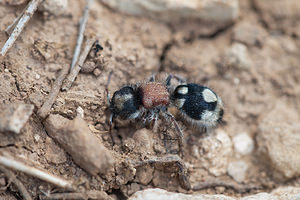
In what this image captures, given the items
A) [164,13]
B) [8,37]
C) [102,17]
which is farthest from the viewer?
[164,13]

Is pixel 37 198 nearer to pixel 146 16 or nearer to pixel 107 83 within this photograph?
pixel 107 83

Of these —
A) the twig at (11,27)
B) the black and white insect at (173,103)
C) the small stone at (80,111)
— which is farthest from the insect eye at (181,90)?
the twig at (11,27)

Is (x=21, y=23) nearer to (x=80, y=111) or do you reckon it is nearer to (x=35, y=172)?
(x=80, y=111)

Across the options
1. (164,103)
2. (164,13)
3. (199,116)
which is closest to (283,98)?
(199,116)

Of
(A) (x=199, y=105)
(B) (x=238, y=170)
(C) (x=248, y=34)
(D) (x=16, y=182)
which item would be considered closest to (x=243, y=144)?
(B) (x=238, y=170)

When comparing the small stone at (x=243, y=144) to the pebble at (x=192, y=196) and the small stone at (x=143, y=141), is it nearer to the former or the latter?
the pebble at (x=192, y=196)

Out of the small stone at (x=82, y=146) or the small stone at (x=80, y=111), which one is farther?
the small stone at (x=80, y=111)

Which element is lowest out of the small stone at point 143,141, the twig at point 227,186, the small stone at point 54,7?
the twig at point 227,186
